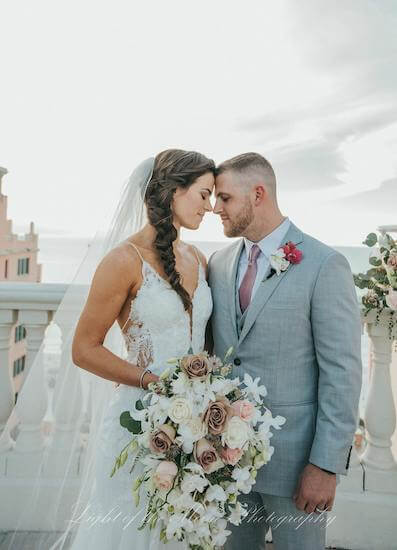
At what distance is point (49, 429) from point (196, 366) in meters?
1.96

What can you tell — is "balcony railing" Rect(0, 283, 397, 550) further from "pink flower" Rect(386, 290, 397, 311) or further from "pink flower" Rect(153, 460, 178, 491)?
"pink flower" Rect(153, 460, 178, 491)

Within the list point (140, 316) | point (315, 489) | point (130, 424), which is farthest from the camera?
point (140, 316)

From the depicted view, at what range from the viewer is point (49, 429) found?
3213 millimetres

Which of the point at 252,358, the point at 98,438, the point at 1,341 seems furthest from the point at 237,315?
the point at 1,341

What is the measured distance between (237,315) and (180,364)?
69 cm

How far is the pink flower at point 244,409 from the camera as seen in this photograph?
5.63 feet

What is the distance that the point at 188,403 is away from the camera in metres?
1.68

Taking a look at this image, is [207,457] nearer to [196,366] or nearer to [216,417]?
[216,417]

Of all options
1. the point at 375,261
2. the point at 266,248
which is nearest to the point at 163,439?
the point at 266,248

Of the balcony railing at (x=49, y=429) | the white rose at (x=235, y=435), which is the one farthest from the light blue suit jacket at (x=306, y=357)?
the balcony railing at (x=49, y=429)

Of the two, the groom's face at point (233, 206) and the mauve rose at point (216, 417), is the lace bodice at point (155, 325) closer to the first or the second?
the groom's face at point (233, 206)

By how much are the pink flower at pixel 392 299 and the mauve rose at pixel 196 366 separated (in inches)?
64.4

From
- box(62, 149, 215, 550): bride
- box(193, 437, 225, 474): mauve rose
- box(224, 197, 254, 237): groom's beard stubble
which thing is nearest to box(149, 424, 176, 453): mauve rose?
box(193, 437, 225, 474): mauve rose

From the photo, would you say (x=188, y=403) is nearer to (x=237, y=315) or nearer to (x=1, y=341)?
(x=237, y=315)
